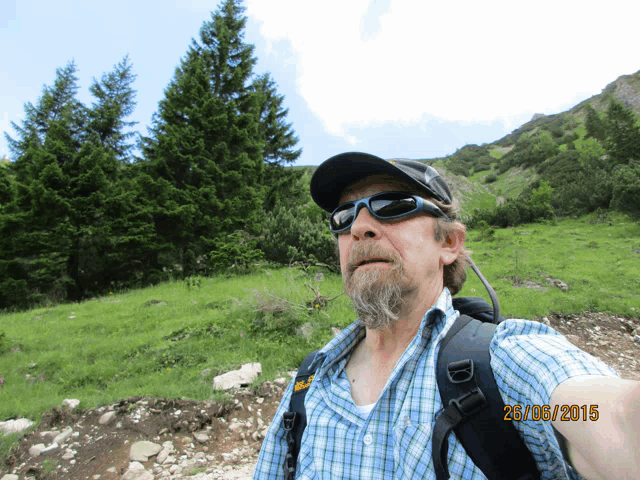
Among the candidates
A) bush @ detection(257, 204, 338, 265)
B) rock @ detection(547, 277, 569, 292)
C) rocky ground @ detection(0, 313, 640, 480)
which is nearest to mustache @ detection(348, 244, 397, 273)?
rocky ground @ detection(0, 313, 640, 480)

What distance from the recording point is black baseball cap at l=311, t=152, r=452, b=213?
1587 millimetres

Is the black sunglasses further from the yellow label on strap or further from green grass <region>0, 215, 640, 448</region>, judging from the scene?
green grass <region>0, 215, 640, 448</region>

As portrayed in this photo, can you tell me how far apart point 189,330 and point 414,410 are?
6136mm

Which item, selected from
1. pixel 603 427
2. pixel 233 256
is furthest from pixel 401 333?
pixel 233 256

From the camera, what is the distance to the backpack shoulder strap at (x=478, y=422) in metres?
0.91

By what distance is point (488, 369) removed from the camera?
3.33ft

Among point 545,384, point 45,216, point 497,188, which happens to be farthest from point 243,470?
point 497,188

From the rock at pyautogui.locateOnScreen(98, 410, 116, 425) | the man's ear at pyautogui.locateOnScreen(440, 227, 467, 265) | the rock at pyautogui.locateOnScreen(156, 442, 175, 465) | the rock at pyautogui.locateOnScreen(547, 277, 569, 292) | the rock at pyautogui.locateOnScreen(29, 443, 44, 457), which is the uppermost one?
the man's ear at pyautogui.locateOnScreen(440, 227, 467, 265)

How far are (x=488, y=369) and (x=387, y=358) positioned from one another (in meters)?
0.60

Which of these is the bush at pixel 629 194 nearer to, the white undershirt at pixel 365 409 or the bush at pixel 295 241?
the bush at pixel 295 241

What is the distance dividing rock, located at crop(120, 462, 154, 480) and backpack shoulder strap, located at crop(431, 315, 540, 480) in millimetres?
3170

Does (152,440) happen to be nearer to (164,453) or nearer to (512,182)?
(164,453)

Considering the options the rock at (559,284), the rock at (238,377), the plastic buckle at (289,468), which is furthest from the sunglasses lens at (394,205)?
the rock at (559,284)

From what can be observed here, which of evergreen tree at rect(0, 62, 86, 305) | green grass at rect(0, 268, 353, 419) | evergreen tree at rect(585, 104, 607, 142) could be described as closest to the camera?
green grass at rect(0, 268, 353, 419)
